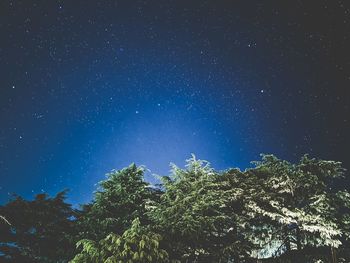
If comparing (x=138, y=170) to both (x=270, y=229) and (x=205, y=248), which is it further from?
(x=270, y=229)

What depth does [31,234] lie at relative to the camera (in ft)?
54.9

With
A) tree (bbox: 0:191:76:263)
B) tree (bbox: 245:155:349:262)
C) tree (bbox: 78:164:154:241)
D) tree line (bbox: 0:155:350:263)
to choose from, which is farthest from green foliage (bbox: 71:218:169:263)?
tree (bbox: 245:155:349:262)

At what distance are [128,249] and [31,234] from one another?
8.68 m

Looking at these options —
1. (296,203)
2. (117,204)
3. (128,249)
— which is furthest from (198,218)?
(296,203)

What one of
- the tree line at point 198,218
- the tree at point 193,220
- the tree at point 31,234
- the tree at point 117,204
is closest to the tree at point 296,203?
the tree line at point 198,218

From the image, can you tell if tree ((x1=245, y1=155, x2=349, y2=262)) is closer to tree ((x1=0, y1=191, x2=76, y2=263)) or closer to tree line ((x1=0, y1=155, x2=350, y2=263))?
tree line ((x1=0, y1=155, x2=350, y2=263))

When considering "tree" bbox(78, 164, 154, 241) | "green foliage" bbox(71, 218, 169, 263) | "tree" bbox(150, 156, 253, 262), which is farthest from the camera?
"tree" bbox(78, 164, 154, 241)

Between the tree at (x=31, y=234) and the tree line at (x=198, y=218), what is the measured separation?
0.16 feet

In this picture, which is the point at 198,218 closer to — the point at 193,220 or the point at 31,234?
the point at 193,220

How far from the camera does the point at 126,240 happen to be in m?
10.8

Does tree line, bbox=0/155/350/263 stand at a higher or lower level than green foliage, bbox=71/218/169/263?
higher

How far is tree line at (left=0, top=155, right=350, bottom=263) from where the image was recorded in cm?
1240

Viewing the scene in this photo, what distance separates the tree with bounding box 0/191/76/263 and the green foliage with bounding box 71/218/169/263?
5330 millimetres

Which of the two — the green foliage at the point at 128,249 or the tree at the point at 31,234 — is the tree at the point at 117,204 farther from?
the green foliage at the point at 128,249
